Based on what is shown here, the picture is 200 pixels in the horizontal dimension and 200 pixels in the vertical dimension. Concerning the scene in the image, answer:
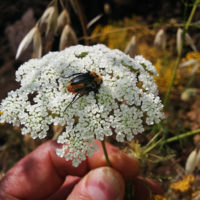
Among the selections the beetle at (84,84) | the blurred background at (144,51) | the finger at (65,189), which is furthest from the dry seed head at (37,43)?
the finger at (65,189)

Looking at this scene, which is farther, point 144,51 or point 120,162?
point 144,51

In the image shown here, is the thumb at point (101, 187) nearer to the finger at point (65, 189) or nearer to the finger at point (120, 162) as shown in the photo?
the finger at point (120, 162)

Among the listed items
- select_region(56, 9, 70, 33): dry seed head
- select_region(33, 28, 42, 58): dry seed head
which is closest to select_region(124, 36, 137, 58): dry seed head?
select_region(56, 9, 70, 33): dry seed head

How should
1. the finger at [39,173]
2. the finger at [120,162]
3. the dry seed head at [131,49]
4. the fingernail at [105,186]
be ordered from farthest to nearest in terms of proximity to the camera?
the dry seed head at [131,49] → the finger at [39,173] → the finger at [120,162] → the fingernail at [105,186]

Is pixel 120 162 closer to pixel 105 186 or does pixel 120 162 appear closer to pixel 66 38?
pixel 105 186

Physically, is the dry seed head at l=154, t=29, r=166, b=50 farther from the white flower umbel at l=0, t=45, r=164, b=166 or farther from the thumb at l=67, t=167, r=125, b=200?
the thumb at l=67, t=167, r=125, b=200

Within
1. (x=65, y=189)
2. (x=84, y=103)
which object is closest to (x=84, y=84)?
(x=84, y=103)
